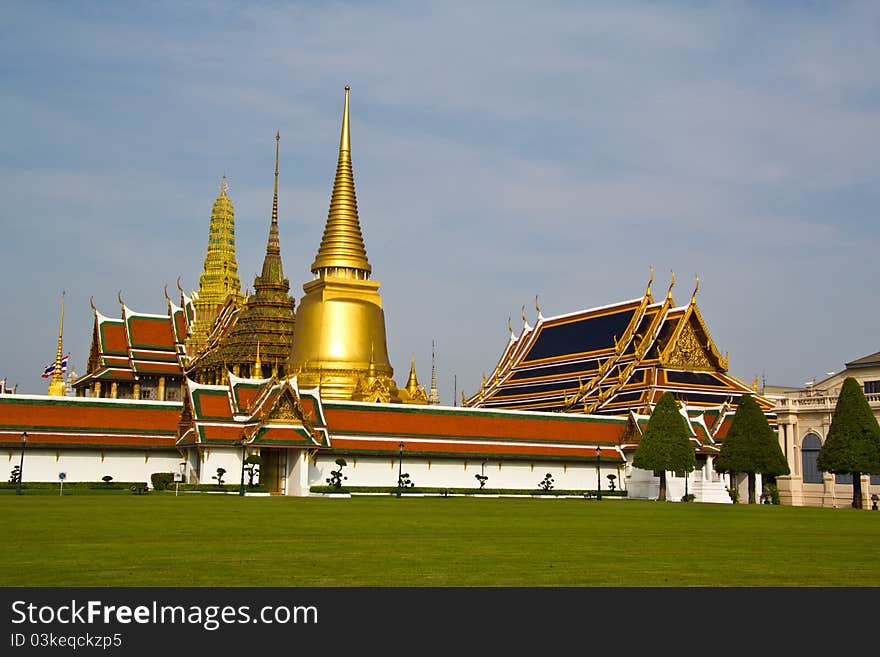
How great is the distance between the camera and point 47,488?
43.7m

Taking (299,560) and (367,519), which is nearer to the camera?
(299,560)

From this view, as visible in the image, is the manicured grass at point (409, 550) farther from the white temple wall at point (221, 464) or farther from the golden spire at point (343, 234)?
the golden spire at point (343, 234)

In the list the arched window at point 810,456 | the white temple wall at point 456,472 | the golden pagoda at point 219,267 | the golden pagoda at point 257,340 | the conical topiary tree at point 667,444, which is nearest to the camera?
the white temple wall at point 456,472

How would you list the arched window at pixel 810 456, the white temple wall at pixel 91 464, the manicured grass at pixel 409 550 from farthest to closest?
1. the arched window at pixel 810 456
2. the white temple wall at pixel 91 464
3. the manicured grass at pixel 409 550

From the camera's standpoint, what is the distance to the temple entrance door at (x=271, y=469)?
4794 cm

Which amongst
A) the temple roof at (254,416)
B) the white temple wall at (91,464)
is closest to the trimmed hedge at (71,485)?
the white temple wall at (91,464)

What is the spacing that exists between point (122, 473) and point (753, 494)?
3090cm

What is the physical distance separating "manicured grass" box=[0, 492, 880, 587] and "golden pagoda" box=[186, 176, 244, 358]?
71785 mm

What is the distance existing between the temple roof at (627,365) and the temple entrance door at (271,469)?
2317 cm

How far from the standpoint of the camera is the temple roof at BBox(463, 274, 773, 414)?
214 ft

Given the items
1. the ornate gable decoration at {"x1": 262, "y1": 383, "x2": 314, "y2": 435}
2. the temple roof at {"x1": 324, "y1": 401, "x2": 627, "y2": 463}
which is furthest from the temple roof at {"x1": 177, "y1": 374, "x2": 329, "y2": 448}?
the temple roof at {"x1": 324, "y1": 401, "x2": 627, "y2": 463}

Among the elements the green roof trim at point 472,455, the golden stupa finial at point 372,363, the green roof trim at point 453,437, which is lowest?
the green roof trim at point 472,455
